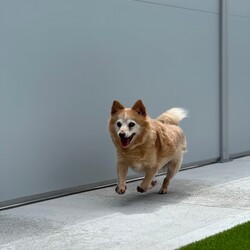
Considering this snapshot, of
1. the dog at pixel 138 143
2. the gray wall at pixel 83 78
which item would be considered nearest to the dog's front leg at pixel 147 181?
the dog at pixel 138 143

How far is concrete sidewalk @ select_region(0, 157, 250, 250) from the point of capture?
5410 millimetres

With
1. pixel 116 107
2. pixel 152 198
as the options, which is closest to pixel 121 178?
pixel 152 198

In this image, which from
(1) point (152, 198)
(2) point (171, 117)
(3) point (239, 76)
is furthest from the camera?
(3) point (239, 76)

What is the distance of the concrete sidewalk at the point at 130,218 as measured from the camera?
541cm

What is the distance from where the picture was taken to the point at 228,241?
5.27 m

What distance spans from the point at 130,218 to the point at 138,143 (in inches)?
43.1

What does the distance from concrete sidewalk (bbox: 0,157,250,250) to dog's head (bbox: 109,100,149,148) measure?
0.67 metres

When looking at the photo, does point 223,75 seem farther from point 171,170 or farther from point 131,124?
point 131,124

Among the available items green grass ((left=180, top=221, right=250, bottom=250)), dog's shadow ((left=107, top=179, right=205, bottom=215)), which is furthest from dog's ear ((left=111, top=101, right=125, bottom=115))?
green grass ((left=180, top=221, right=250, bottom=250))

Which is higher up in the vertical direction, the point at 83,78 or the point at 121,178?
the point at 83,78

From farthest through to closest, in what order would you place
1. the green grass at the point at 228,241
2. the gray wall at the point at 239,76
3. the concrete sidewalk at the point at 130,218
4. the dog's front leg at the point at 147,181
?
the gray wall at the point at 239,76 < the dog's front leg at the point at 147,181 < the concrete sidewalk at the point at 130,218 < the green grass at the point at 228,241

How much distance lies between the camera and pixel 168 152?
24.4ft

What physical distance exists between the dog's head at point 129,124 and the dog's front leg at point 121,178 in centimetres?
24

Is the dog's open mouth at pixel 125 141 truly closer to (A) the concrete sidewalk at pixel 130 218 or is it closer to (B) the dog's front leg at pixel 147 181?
(B) the dog's front leg at pixel 147 181
